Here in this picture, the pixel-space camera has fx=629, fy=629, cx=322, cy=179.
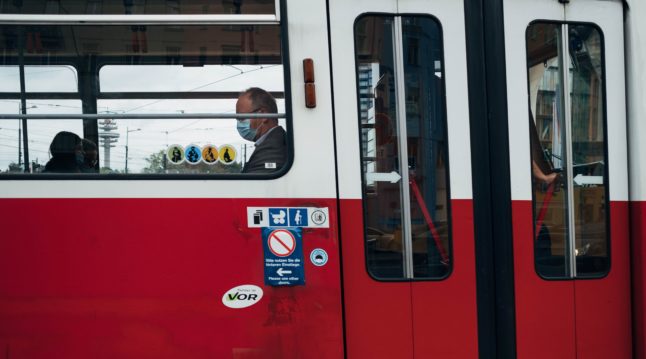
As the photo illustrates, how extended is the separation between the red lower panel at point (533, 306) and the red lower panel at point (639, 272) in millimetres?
412

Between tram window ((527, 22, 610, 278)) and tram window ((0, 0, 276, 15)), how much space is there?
1628 mm

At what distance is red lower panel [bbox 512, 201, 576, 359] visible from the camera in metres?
3.57

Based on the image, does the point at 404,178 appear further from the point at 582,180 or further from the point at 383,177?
the point at 582,180

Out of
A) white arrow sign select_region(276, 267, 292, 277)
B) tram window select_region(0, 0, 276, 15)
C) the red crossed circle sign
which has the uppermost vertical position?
tram window select_region(0, 0, 276, 15)

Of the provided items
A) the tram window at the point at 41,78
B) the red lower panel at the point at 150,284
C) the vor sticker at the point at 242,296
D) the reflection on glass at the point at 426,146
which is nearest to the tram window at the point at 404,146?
the reflection on glass at the point at 426,146

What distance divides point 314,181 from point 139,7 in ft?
4.32

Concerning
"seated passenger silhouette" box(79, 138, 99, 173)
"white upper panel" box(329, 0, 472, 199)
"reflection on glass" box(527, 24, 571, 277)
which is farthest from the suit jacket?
"reflection on glass" box(527, 24, 571, 277)

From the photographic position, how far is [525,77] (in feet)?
11.8

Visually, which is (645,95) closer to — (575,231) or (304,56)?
(575,231)

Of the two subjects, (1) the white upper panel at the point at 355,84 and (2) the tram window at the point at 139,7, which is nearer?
(2) the tram window at the point at 139,7

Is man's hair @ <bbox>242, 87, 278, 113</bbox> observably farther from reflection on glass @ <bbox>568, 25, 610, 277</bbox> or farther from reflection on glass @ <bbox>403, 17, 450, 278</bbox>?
reflection on glass @ <bbox>568, 25, 610, 277</bbox>

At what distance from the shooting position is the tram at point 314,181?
130 inches

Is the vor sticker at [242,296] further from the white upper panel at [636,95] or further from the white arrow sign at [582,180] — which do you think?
the white upper panel at [636,95]

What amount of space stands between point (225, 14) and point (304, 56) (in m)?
0.48
